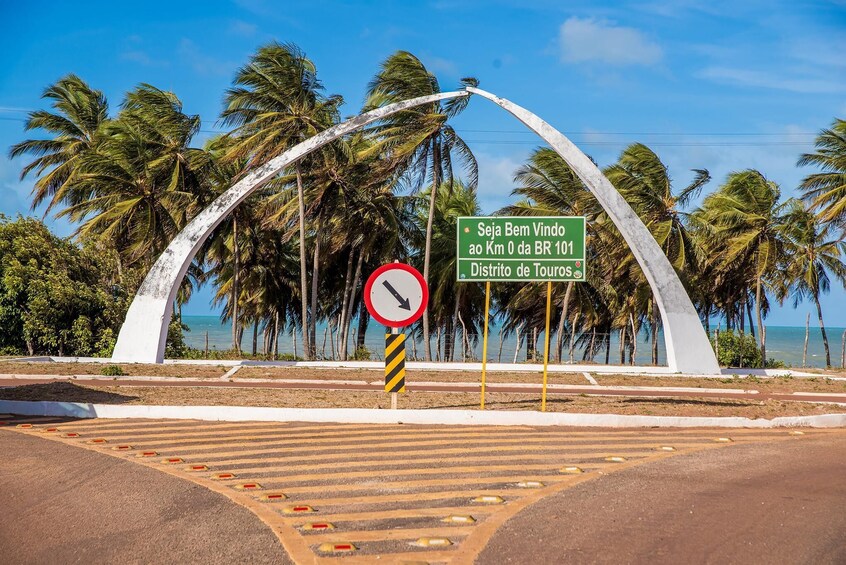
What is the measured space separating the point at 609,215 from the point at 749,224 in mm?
17100

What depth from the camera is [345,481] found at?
27.8 ft

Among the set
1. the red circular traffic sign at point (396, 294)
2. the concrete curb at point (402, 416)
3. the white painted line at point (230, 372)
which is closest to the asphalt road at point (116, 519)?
the concrete curb at point (402, 416)

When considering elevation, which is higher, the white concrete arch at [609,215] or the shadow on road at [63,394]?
the white concrete arch at [609,215]

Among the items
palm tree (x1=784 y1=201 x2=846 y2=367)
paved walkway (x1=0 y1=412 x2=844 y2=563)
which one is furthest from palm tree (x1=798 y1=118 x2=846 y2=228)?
paved walkway (x1=0 y1=412 x2=844 y2=563)

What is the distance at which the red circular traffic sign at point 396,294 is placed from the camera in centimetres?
1301

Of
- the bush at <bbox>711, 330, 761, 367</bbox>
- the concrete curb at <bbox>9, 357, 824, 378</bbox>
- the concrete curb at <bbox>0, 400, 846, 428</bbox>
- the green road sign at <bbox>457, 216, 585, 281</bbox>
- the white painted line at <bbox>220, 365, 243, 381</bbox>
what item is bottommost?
the concrete curb at <bbox>0, 400, 846, 428</bbox>

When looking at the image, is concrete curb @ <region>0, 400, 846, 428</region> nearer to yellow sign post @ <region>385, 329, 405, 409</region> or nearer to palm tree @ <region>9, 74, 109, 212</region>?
yellow sign post @ <region>385, 329, 405, 409</region>

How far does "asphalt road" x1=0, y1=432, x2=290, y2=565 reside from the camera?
603cm

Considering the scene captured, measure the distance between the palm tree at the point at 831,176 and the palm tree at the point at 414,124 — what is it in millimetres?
14461

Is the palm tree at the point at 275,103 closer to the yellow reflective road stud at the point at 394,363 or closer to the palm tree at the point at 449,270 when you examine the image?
the palm tree at the point at 449,270

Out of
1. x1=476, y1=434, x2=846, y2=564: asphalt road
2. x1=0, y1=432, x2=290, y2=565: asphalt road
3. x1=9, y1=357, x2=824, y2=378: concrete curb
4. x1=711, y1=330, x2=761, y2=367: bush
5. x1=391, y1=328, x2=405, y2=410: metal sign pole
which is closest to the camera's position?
x1=0, y1=432, x2=290, y2=565: asphalt road

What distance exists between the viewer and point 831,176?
121 feet

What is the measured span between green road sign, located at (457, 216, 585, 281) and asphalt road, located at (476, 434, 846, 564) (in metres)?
5.05

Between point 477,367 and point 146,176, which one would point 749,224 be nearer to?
point 477,367
